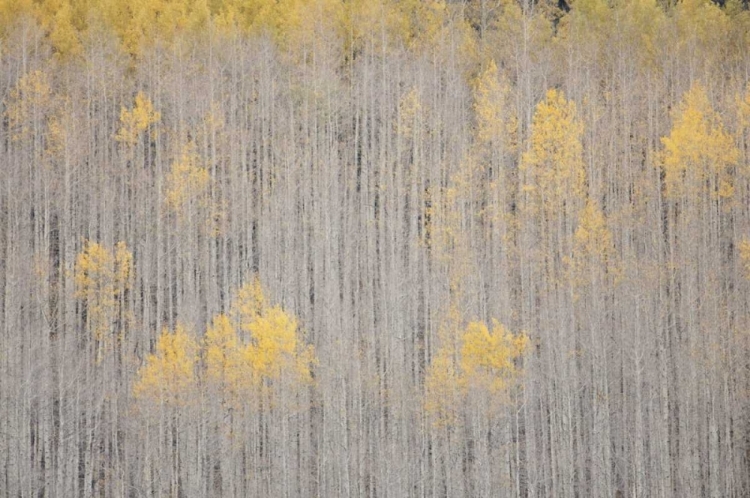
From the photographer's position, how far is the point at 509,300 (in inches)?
1047

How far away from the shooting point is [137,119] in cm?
2952

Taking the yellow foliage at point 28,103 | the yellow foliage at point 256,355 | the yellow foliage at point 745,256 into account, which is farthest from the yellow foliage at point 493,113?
the yellow foliage at point 28,103

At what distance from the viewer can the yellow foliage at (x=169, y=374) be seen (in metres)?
24.2

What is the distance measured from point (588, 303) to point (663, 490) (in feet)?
17.9

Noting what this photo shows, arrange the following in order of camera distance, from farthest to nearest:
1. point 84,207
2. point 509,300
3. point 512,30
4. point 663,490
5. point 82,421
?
point 512,30
point 84,207
point 509,300
point 82,421
point 663,490

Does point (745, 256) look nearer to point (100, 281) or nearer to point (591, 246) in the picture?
point (591, 246)

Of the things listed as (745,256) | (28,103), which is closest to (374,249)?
(745,256)

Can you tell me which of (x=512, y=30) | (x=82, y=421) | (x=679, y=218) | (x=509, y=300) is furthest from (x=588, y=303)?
(x=82, y=421)

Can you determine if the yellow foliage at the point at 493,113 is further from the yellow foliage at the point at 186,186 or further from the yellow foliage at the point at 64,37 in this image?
the yellow foliage at the point at 64,37

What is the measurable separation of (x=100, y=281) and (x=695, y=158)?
16180 mm

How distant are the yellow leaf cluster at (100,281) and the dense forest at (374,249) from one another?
11cm

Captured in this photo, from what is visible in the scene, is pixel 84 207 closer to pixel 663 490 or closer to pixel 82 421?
pixel 82 421

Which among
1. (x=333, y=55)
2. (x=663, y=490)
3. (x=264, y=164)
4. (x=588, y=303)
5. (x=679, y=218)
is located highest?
(x=333, y=55)

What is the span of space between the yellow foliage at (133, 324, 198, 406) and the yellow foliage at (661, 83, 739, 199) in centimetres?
1355
